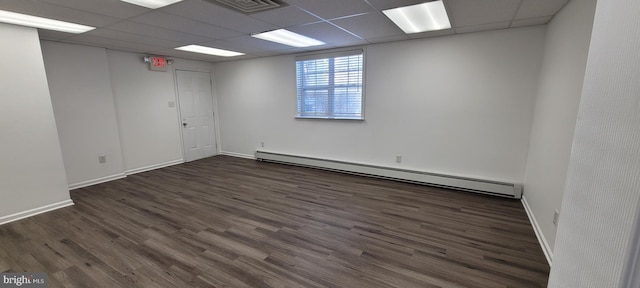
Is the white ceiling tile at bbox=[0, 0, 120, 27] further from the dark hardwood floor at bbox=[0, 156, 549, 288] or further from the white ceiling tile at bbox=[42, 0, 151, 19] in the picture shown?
the dark hardwood floor at bbox=[0, 156, 549, 288]

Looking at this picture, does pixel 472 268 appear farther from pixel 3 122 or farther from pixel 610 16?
pixel 3 122

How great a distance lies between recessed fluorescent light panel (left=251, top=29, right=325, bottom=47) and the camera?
3.56 metres

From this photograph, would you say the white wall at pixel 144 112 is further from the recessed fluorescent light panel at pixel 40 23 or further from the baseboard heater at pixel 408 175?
the baseboard heater at pixel 408 175

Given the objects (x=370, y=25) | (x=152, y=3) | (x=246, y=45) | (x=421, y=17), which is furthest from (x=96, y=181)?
(x=421, y=17)

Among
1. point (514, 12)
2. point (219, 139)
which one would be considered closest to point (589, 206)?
point (514, 12)

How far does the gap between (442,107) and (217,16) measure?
3.23m

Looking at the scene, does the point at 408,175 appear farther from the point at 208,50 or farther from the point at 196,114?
the point at 196,114

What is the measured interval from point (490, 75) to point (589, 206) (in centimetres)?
332

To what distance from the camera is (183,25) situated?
305cm

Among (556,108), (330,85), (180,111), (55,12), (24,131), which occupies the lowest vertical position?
(24,131)

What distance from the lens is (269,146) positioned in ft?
19.0

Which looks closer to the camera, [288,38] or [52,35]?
[52,35]

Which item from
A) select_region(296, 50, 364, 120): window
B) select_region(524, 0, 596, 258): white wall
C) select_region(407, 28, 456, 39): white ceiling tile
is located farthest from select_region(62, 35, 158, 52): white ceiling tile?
select_region(524, 0, 596, 258): white wall

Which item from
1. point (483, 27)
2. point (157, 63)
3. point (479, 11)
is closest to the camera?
point (479, 11)
